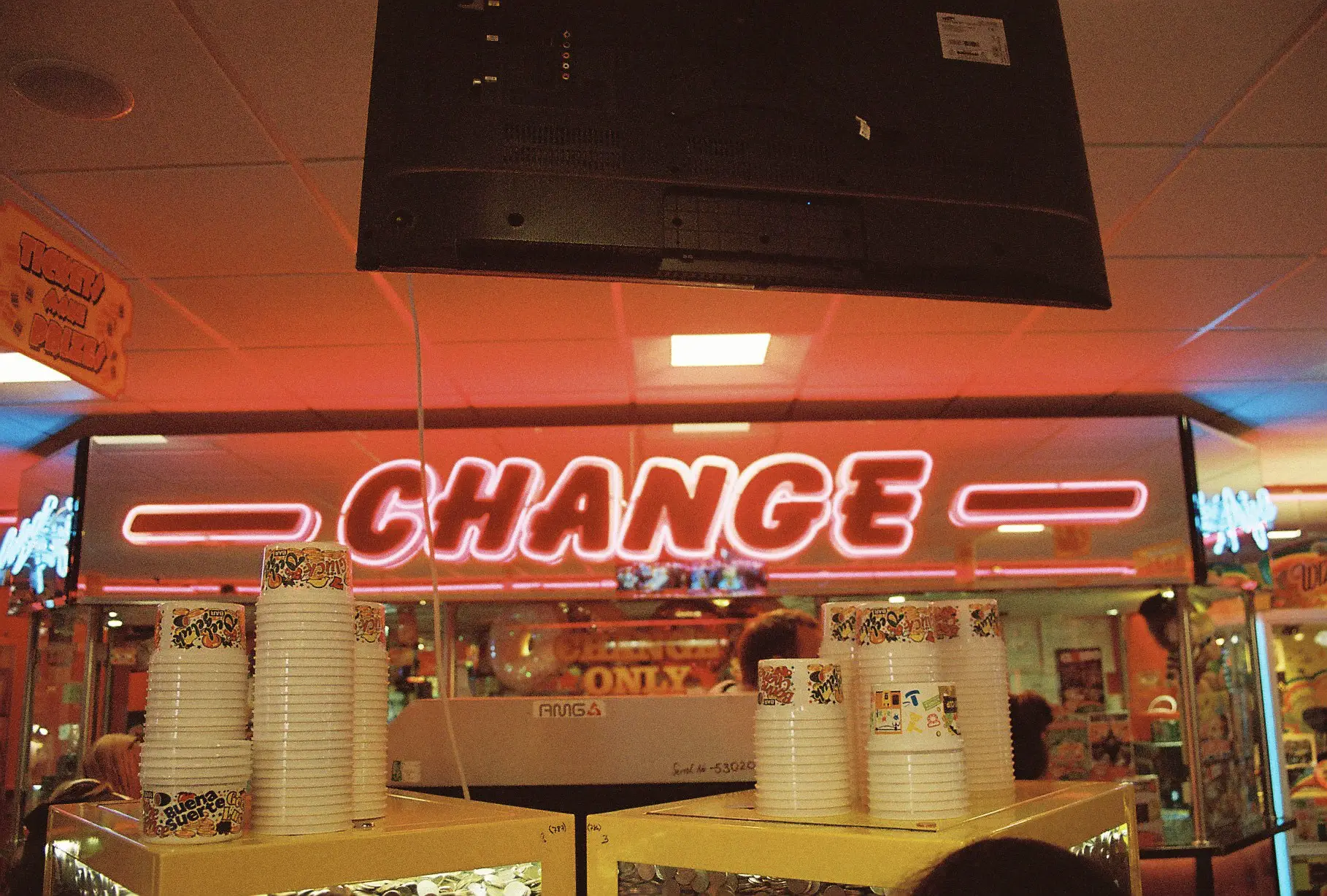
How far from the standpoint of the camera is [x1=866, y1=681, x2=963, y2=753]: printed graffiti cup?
1371mm

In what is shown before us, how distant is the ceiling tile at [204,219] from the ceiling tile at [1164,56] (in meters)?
2.25

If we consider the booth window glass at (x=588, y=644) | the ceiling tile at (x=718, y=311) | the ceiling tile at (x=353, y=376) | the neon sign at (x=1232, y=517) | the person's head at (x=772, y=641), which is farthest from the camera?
the booth window glass at (x=588, y=644)

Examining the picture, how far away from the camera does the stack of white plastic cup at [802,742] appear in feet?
4.69

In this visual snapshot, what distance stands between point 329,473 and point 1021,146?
5.38 metres

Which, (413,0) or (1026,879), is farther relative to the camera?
→ (413,0)

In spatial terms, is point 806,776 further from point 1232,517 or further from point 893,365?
point 1232,517

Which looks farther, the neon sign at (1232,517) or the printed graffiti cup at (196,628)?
the neon sign at (1232,517)

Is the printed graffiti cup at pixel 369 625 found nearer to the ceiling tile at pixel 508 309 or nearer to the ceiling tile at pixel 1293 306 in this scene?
the ceiling tile at pixel 508 309

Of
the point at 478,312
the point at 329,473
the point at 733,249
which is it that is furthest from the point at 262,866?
the point at 329,473

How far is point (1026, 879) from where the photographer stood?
1.15 metres

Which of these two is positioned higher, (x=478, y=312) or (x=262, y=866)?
(x=478, y=312)

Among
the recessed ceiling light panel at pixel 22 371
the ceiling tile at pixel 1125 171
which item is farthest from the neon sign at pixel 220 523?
the ceiling tile at pixel 1125 171

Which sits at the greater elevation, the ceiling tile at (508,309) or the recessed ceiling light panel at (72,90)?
the recessed ceiling light panel at (72,90)

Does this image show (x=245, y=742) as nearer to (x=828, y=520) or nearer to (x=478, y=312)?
(x=478, y=312)
